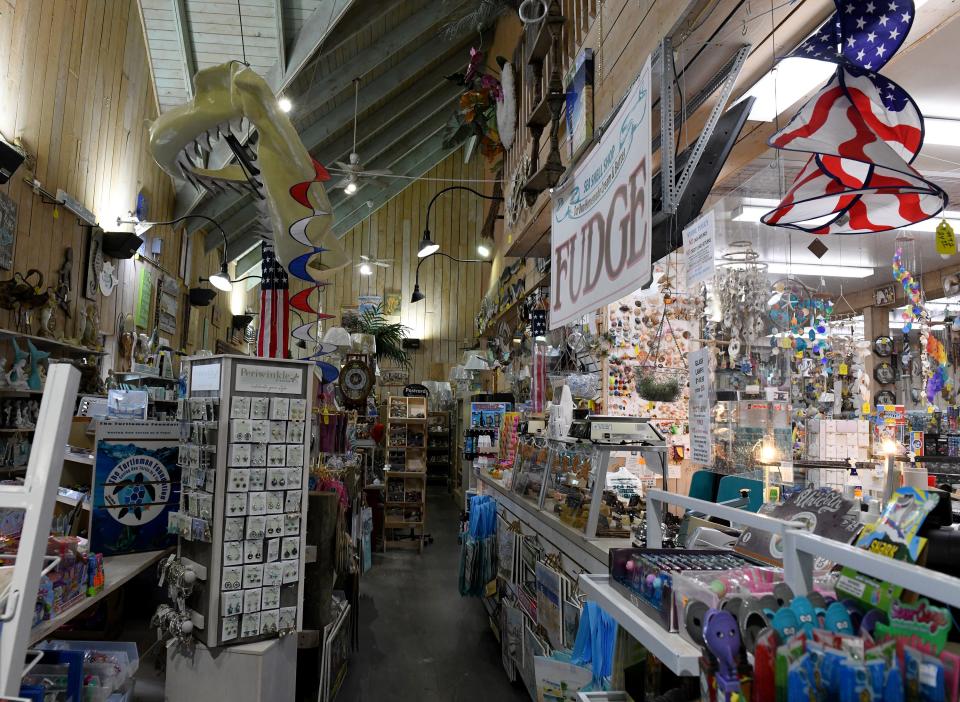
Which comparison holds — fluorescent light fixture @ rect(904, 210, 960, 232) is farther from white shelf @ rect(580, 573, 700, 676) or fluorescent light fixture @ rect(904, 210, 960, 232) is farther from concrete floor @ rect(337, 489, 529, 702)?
white shelf @ rect(580, 573, 700, 676)

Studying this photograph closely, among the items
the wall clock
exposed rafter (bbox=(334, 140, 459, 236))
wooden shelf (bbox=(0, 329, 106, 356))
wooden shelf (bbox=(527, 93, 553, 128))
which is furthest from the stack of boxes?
exposed rafter (bbox=(334, 140, 459, 236))

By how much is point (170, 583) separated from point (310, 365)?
117 centimetres

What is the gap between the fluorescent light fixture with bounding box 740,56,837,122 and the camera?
3.42 meters

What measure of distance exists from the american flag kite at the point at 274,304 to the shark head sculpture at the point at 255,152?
45cm

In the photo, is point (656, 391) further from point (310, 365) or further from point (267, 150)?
point (267, 150)

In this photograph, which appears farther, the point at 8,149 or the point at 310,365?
the point at 8,149

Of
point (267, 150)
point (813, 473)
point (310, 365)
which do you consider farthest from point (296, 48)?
point (813, 473)

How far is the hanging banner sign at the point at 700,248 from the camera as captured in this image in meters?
2.69

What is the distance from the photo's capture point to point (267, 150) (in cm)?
295

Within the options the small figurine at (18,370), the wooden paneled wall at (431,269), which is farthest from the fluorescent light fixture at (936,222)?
the wooden paneled wall at (431,269)

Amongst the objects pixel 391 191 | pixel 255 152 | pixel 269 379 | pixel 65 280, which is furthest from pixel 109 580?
pixel 391 191

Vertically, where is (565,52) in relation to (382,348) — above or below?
above

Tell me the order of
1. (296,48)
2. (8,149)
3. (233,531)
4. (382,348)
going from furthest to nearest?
(382,348) → (296,48) → (8,149) → (233,531)

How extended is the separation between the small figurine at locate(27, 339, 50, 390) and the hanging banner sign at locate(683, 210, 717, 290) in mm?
Answer: 4548
